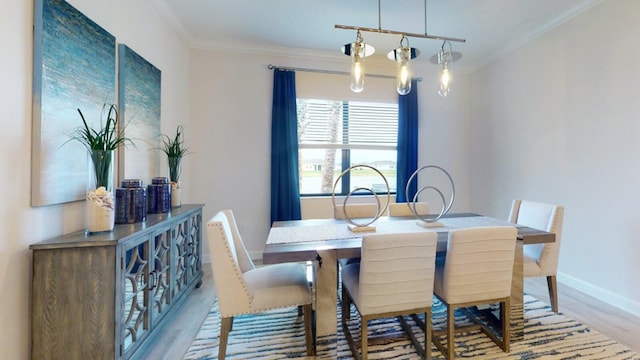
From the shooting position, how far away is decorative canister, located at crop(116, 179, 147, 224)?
1.76 meters

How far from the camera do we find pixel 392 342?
1.89 meters

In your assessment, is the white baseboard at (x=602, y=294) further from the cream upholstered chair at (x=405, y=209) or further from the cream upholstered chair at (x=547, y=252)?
the cream upholstered chair at (x=405, y=209)

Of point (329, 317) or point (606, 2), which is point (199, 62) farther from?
point (606, 2)

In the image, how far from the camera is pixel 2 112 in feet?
3.93

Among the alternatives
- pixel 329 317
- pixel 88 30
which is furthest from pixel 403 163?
pixel 88 30

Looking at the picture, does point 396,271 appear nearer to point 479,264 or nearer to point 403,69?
point 479,264

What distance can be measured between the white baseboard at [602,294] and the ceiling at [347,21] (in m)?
2.70

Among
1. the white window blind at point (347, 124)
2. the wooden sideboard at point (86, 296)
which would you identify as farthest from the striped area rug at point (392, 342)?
the white window blind at point (347, 124)

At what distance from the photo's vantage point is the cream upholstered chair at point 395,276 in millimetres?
1467

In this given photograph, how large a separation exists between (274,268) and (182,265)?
91 centimetres

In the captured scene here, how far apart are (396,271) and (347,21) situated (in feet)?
8.48

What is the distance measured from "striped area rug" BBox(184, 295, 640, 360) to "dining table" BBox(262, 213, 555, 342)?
0.55ft

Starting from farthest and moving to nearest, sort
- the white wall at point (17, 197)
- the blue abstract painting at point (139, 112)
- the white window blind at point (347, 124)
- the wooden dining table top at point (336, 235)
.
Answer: the white window blind at point (347, 124), the blue abstract painting at point (139, 112), the wooden dining table top at point (336, 235), the white wall at point (17, 197)

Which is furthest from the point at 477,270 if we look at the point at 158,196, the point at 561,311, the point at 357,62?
the point at 158,196
